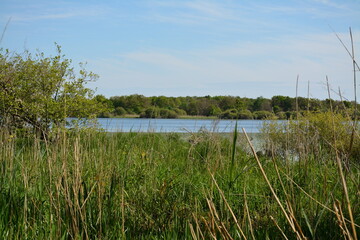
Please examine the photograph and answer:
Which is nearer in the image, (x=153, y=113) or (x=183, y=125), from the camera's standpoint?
(x=183, y=125)

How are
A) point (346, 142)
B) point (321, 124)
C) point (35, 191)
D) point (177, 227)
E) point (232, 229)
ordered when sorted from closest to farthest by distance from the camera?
point (232, 229) → point (177, 227) → point (35, 191) → point (346, 142) → point (321, 124)

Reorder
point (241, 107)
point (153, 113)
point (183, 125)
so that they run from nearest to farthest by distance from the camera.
Answer: point (241, 107) < point (183, 125) < point (153, 113)

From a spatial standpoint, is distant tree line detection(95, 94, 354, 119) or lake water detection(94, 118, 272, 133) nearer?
lake water detection(94, 118, 272, 133)

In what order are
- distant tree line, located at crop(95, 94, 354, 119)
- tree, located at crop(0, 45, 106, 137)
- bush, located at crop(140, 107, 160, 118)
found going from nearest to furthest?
bush, located at crop(140, 107, 160, 118) < distant tree line, located at crop(95, 94, 354, 119) < tree, located at crop(0, 45, 106, 137)

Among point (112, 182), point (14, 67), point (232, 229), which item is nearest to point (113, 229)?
Result: point (112, 182)

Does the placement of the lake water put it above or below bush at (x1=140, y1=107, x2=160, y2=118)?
below

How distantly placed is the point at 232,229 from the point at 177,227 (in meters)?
0.45

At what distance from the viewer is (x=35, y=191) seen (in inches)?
141

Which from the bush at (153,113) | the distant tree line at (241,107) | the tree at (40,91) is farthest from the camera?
the tree at (40,91)

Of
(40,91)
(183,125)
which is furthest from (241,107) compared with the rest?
(40,91)

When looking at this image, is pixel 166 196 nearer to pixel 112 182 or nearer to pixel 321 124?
pixel 112 182

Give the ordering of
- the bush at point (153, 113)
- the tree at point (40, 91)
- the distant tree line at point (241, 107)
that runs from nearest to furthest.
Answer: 1. the bush at point (153, 113)
2. the distant tree line at point (241, 107)
3. the tree at point (40, 91)

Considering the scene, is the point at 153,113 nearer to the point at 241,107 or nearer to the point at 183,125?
the point at 183,125

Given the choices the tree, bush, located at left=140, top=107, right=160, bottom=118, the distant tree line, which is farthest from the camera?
the tree
